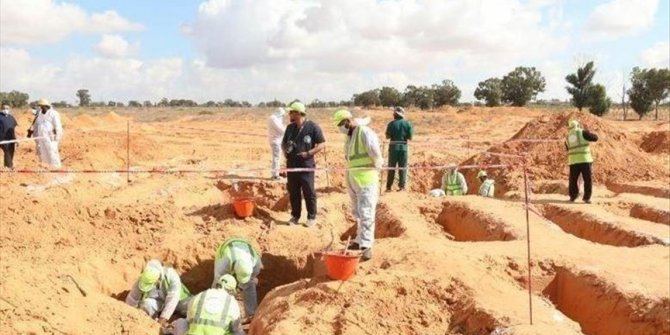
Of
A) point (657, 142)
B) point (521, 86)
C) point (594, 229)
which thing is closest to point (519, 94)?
point (521, 86)

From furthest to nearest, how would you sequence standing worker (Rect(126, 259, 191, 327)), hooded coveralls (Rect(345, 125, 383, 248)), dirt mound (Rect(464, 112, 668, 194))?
dirt mound (Rect(464, 112, 668, 194))
standing worker (Rect(126, 259, 191, 327))
hooded coveralls (Rect(345, 125, 383, 248))

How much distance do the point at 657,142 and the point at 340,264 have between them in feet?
60.5

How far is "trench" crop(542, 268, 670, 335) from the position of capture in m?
6.09

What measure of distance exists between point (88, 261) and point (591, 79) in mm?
38386

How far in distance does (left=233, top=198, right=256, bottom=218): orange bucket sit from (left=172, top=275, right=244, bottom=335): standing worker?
386 centimetres

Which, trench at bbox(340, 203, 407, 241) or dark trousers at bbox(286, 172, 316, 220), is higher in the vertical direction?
dark trousers at bbox(286, 172, 316, 220)

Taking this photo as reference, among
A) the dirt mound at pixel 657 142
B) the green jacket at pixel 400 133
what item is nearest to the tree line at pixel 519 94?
the dirt mound at pixel 657 142

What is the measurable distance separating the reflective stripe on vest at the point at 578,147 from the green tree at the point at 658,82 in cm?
3130

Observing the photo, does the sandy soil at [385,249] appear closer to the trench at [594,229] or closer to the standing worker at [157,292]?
the trench at [594,229]

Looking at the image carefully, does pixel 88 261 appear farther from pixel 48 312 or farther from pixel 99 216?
pixel 48 312

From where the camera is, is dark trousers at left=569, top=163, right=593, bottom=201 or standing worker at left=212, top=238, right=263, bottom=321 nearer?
standing worker at left=212, top=238, right=263, bottom=321

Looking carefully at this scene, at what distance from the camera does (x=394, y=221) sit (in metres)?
9.88

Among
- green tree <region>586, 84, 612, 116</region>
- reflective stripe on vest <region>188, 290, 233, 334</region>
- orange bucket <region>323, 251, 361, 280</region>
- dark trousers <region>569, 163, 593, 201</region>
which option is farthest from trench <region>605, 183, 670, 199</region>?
green tree <region>586, 84, 612, 116</region>

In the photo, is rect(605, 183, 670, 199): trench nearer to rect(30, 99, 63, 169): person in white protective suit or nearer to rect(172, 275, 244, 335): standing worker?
rect(172, 275, 244, 335): standing worker
